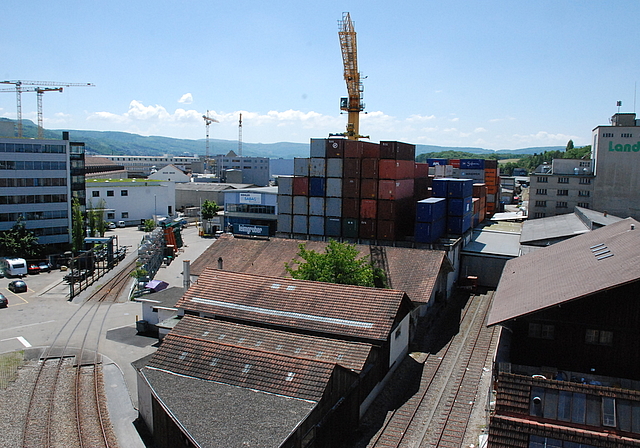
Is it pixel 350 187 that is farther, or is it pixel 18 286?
pixel 350 187

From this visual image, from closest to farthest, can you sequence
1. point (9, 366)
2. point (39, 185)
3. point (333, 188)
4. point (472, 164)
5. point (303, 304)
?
point (303, 304), point (9, 366), point (333, 188), point (39, 185), point (472, 164)

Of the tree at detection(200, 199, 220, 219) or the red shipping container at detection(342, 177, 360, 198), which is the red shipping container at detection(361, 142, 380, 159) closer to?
the red shipping container at detection(342, 177, 360, 198)

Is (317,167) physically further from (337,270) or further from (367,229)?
(337,270)

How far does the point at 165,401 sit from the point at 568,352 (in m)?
14.2

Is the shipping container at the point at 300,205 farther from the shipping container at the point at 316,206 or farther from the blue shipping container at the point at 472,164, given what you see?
the blue shipping container at the point at 472,164

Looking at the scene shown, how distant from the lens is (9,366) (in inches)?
926

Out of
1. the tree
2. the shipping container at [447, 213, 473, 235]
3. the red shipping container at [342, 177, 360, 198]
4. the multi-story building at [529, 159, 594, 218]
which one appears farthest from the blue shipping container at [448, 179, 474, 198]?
the tree

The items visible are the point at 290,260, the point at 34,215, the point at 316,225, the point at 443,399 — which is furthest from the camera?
the point at 34,215

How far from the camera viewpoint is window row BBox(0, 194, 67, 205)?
164ft

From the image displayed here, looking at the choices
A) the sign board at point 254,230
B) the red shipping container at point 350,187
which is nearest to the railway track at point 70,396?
the red shipping container at point 350,187

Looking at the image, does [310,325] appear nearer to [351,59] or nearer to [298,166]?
[298,166]

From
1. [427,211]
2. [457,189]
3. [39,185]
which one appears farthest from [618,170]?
[39,185]

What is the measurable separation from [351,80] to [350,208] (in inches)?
1306

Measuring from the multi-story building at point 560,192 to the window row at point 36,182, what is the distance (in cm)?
5195
